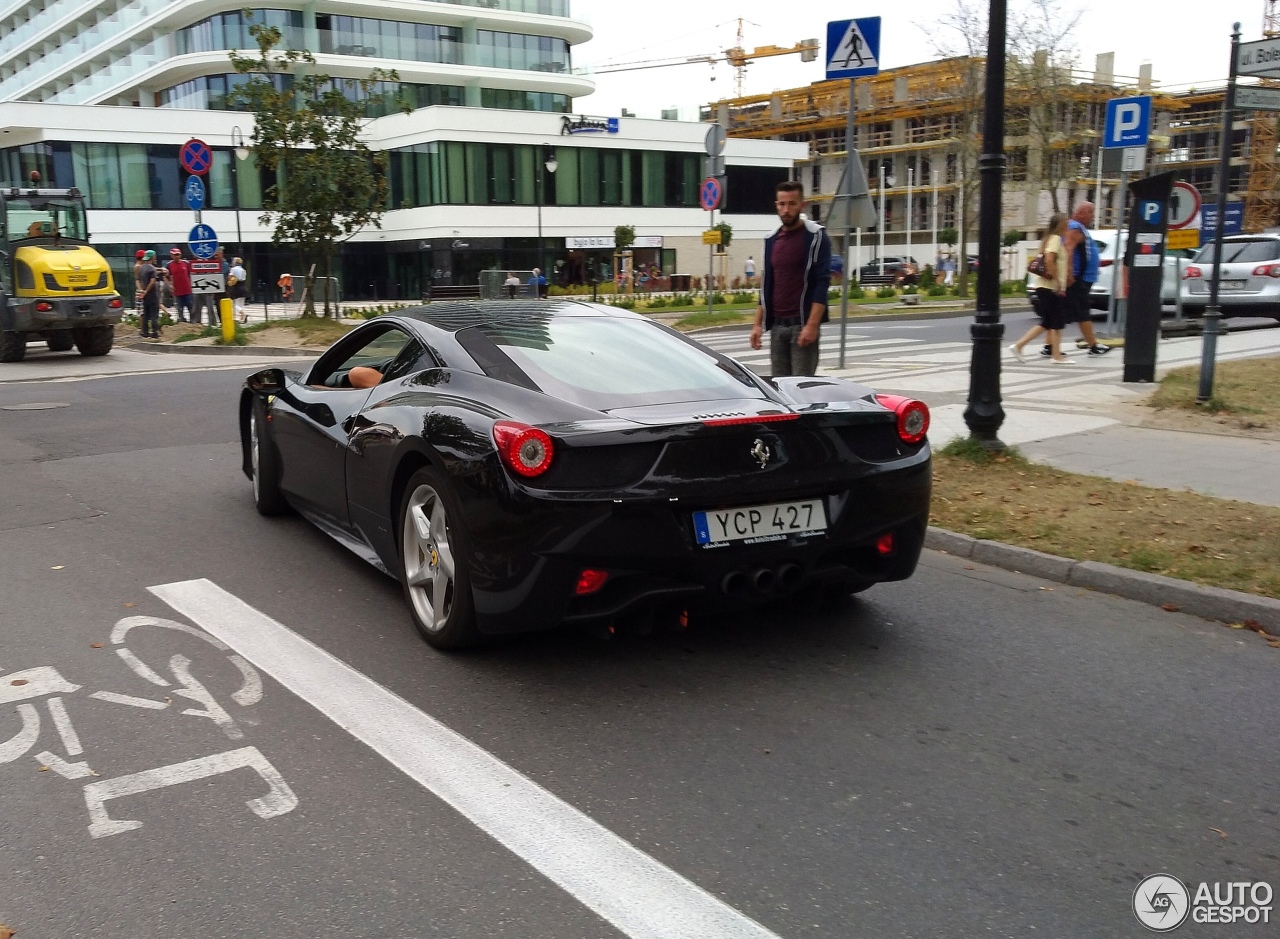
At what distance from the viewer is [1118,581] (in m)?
5.55

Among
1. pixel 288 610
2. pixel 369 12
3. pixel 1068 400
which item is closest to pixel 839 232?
pixel 1068 400

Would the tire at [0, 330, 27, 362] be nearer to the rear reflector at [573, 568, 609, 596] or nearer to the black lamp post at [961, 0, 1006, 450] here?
the black lamp post at [961, 0, 1006, 450]

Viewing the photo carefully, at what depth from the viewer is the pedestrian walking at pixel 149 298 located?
2609 centimetres

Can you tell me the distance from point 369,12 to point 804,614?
62.2 m

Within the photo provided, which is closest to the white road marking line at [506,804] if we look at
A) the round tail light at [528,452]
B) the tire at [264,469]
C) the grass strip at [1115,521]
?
the round tail light at [528,452]

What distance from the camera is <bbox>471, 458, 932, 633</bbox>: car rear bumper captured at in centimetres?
407

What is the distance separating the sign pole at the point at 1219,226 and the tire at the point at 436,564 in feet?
23.7

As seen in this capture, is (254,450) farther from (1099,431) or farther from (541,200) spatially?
(541,200)

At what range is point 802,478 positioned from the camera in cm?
438

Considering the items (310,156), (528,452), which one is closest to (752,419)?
(528,452)

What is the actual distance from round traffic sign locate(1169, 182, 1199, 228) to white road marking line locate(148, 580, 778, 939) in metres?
12.9

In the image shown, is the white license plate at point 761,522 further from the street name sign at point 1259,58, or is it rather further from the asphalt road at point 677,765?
the street name sign at point 1259,58

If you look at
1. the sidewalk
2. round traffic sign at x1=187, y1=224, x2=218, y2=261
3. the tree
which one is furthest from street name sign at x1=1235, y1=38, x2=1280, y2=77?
the tree

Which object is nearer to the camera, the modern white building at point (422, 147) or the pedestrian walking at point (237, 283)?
the pedestrian walking at point (237, 283)
